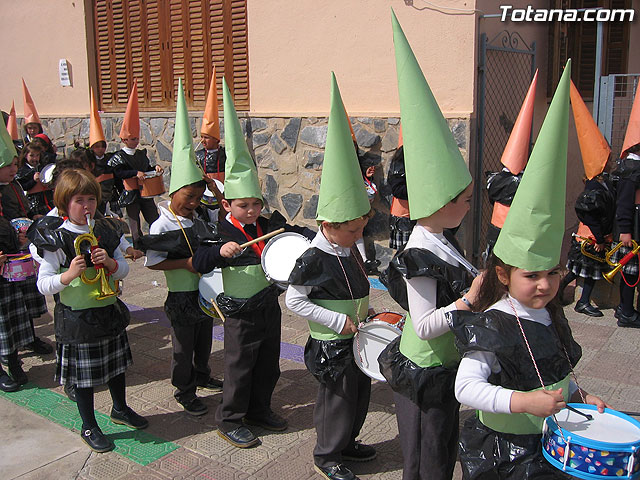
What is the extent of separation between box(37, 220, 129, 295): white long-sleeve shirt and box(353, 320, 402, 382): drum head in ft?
5.40

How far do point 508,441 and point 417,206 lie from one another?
1019 millimetres

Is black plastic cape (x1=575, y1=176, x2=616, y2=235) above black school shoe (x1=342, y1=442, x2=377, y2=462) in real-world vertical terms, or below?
above

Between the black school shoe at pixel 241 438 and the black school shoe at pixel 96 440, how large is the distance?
705 mm

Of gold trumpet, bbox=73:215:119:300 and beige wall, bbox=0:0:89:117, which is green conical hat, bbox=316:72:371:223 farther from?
beige wall, bbox=0:0:89:117

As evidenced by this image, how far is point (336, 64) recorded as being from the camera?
7785mm

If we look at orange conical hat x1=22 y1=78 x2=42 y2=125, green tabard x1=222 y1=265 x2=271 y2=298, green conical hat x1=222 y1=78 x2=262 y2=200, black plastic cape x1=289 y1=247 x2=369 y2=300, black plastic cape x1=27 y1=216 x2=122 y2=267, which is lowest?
green tabard x1=222 y1=265 x2=271 y2=298

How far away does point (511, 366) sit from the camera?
224cm

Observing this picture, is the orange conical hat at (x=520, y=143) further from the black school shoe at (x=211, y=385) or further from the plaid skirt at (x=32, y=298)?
the plaid skirt at (x=32, y=298)

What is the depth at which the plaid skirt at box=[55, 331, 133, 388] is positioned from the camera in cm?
377

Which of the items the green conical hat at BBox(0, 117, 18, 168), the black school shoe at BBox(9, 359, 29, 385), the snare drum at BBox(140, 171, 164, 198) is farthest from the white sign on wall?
the black school shoe at BBox(9, 359, 29, 385)

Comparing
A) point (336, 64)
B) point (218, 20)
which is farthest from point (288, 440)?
point (218, 20)

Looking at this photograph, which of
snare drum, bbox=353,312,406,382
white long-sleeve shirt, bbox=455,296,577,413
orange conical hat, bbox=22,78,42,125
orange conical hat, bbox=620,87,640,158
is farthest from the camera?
orange conical hat, bbox=22,78,42,125

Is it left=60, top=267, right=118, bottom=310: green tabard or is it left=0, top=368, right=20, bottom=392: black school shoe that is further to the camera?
left=0, top=368, right=20, bottom=392: black school shoe

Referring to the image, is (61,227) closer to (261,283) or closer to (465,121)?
(261,283)
